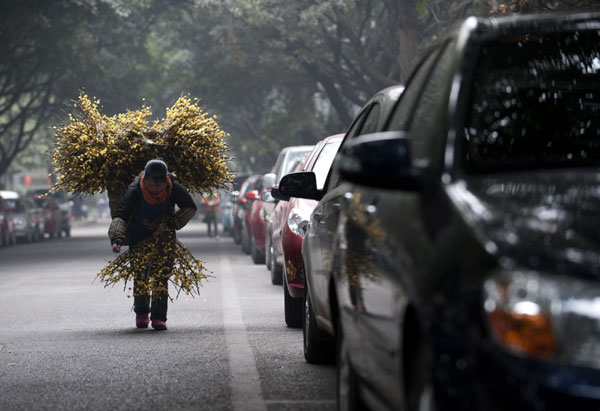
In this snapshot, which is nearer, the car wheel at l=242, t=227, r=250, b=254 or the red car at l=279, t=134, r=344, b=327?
the red car at l=279, t=134, r=344, b=327

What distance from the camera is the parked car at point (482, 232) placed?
2.76 meters

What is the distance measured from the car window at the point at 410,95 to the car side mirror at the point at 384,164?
0.84 m

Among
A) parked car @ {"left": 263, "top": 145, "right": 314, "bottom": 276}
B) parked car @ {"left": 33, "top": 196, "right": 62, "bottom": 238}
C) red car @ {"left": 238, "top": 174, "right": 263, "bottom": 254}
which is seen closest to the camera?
parked car @ {"left": 263, "top": 145, "right": 314, "bottom": 276}

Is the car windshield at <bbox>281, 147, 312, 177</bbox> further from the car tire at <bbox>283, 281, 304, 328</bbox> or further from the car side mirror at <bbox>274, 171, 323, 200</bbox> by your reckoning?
the car side mirror at <bbox>274, 171, 323, 200</bbox>

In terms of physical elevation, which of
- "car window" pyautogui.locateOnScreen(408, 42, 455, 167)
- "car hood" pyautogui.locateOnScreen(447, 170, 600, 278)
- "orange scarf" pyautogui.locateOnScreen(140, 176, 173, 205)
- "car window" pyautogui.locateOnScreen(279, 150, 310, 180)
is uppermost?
"car window" pyautogui.locateOnScreen(279, 150, 310, 180)

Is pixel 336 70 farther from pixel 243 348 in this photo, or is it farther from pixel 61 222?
pixel 243 348

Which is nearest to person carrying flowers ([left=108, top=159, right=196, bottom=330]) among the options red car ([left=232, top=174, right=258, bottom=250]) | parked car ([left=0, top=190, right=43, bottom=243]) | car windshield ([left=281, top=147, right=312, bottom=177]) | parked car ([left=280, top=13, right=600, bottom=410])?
parked car ([left=280, top=13, right=600, bottom=410])

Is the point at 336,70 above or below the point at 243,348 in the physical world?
above

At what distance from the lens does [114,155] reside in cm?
1047

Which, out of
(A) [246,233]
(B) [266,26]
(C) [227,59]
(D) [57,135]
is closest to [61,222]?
(C) [227,59]

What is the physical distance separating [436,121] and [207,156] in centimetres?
687

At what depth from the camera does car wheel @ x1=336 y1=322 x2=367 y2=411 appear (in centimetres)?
490

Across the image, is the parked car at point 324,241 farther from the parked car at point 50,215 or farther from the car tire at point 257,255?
the parked car at point 50,215

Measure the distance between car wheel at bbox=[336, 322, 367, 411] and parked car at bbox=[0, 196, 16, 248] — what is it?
29312 millimetres
